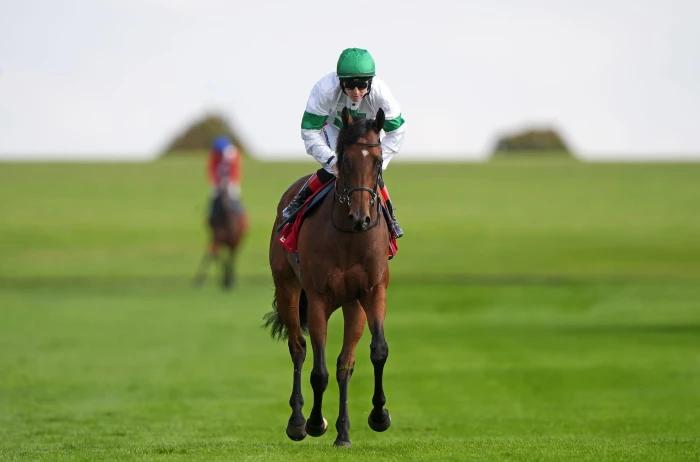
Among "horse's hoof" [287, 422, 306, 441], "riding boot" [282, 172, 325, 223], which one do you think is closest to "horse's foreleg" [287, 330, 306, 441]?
"horse's hoof" [287, 422, 306, 441]

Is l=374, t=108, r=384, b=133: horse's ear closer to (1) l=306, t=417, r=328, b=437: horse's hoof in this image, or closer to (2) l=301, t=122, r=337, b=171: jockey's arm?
(2) l=301, t=122, r=337, b=171: jockey's arm

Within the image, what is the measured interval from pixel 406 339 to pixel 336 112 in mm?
15822

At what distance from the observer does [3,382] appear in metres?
21.2

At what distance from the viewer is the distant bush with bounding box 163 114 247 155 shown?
3755 inches

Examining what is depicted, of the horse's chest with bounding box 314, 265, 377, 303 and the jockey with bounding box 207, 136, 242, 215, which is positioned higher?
the horse's chest with bounding box 314, 265, 377, 303

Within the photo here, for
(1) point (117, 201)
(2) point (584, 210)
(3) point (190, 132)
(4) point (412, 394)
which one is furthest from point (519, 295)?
(3) point (190, 132)

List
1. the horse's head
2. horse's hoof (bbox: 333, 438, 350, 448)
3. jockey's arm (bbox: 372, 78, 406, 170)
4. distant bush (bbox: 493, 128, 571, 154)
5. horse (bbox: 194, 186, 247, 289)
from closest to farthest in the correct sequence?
the horse's head < jockey's arm (bbox: 372, 78, 406, 170) < horse's hoof (bbox: 333, 438, 350, 448) < horse (bbox: 194, 186, 247, 289) < distant bush (bbox: 493, 128, 571, 154)

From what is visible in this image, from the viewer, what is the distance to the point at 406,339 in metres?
27.1

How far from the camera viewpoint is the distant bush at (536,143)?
325 feet

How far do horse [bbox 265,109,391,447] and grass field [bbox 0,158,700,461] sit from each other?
43 centimetres

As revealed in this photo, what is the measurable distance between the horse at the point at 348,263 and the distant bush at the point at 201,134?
82.2 meters

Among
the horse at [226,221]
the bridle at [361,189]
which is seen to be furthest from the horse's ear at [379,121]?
the horse at [226,221]

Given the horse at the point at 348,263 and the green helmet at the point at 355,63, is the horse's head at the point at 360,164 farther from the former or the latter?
the green helmet at the point at 355,63

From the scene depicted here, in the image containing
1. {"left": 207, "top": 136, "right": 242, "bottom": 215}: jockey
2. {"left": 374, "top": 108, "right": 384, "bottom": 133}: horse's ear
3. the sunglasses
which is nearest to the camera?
{"left": 374, "top": 108, "right": 384, "bottom": 133}: horse's ear
